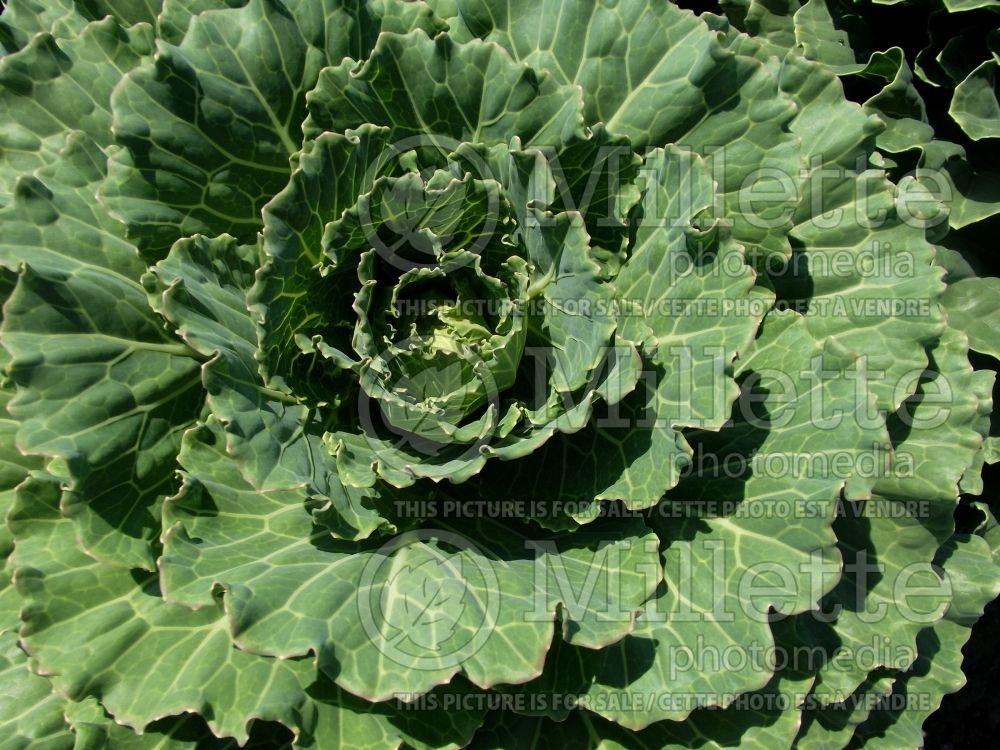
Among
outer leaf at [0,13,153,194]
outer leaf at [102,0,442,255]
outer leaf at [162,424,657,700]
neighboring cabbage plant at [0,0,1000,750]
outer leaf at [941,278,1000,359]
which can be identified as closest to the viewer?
outer leaf at [162,424,657,700]

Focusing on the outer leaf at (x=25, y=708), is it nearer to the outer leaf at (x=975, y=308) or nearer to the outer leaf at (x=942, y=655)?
the outer leaf at (x=942, y=655)

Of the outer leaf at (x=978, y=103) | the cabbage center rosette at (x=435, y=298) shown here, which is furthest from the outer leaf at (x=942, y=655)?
the cabbage center rosette at (x=435, y=298)

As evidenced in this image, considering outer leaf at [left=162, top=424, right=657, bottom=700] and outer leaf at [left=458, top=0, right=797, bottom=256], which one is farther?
outer leaf at [left=458, top=0, right=797, bottom=256]

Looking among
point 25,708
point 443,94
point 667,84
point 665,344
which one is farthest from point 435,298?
point 25,708

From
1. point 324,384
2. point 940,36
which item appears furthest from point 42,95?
point 940,36

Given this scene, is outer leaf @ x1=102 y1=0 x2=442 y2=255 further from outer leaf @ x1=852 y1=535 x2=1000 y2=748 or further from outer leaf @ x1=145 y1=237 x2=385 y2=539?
outer leaf @ x1=852 y1=535 x2=1000 y2=748

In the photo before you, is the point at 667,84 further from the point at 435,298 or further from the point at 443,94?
the point at 435,298

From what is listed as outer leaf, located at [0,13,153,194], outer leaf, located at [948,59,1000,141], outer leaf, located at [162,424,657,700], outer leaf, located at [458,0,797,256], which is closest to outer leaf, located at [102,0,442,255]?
outer leaf, located at [0,13,153,194]

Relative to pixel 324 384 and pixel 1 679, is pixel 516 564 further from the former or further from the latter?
pixel 1 679
